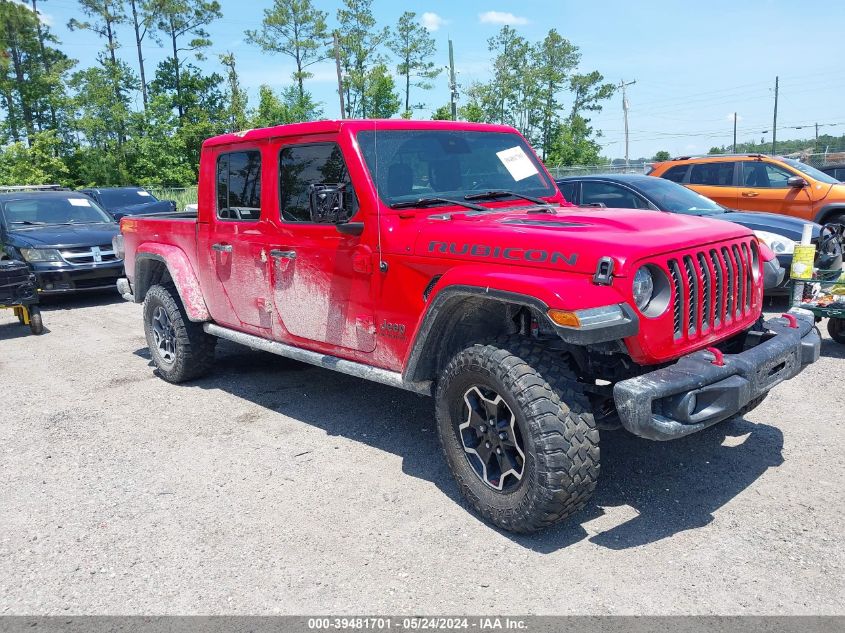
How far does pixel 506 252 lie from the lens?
3266 millimetres

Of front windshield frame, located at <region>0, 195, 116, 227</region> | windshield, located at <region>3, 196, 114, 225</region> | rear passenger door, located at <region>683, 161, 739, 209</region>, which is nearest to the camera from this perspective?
rear passenger door, located at <region>683, 161, 739, 209</region>

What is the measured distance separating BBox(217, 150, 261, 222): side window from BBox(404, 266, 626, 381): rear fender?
187cm

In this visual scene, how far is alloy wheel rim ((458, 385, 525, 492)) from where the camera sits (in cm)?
330

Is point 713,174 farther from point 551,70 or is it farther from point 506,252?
point 551,70

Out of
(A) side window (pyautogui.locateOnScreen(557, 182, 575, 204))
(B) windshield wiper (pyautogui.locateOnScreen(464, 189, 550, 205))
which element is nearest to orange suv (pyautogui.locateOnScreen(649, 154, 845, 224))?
(A) side window (pyautogui.locateOnScreen(557, 182, 575, 204))

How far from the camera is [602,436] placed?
4602 millimetres

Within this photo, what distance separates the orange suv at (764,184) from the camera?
1020 centimetres

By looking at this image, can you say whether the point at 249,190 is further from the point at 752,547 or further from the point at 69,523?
the point at 752,547

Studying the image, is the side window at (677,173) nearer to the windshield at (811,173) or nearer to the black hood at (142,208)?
the windshield at (811,173)

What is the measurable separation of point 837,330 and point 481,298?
4676 millimetres

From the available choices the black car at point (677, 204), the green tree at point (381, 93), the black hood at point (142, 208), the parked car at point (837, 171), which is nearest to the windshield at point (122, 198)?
the black hood at point (142, 208)

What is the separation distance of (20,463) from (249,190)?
2.36 m

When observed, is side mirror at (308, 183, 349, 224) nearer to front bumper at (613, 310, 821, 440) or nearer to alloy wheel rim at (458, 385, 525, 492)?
alloy wheel rim at (458, 385, 525, 492)

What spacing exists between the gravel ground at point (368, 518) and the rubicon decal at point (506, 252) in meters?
1.35
